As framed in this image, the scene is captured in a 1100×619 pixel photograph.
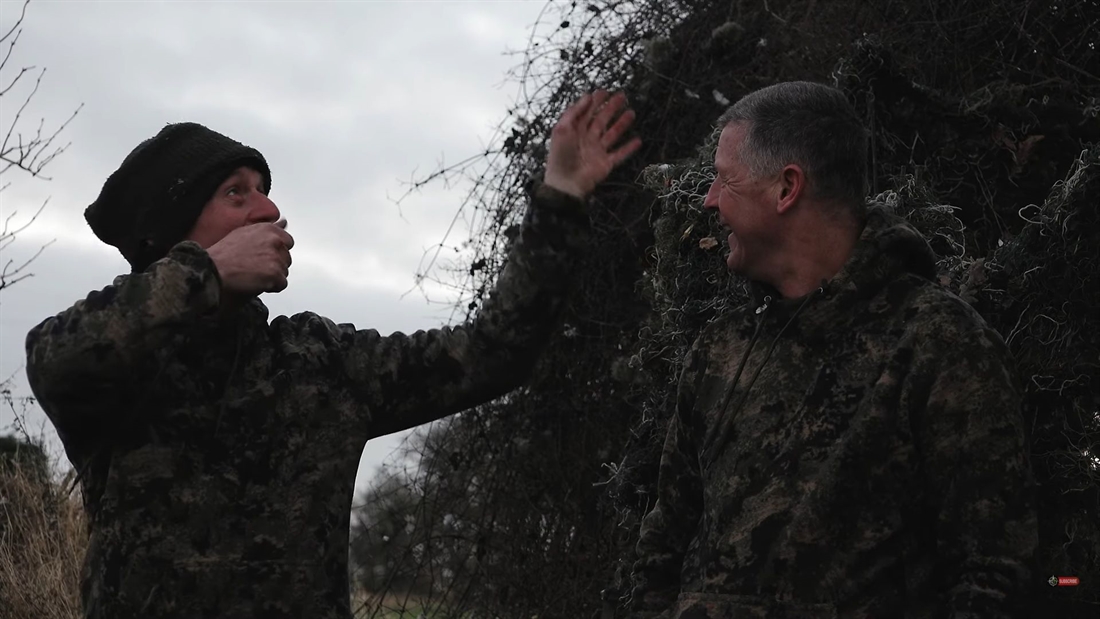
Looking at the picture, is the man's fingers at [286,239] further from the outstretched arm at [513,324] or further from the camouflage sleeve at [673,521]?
the camouflage sleeve at [673,521]

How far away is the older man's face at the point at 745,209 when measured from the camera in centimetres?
232

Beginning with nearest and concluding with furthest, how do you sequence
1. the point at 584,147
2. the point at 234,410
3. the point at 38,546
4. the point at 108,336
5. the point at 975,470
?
the point at 975,470
the point at 108,336
the point at 584,147
the point at 234,410
the point at 38,546

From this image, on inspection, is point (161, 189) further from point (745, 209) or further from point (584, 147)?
point (745, 209)

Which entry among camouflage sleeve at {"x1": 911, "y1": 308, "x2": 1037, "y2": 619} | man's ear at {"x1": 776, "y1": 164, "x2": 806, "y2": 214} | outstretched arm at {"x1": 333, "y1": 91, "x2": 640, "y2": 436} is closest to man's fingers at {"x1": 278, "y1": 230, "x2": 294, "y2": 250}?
outstretched arm at {"x1": 333, "y1": 91, "x2": 640, "y2": 436}

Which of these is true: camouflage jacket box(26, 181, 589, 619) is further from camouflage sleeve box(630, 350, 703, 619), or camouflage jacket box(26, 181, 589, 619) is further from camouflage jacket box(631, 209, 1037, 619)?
camouflage jacket box(631, 209, 1037, 619)

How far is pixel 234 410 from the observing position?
235cm

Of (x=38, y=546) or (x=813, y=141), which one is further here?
(x=38, y=546)

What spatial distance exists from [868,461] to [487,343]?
0.78 meters

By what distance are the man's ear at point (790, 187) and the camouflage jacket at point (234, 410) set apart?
15.3 inches

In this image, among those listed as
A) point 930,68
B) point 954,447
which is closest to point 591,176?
point 954,447

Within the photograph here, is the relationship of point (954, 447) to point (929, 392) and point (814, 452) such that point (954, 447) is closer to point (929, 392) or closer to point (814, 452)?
point (929, 392)

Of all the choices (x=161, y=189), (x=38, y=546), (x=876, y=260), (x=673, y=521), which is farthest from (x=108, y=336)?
(x=38, y=546)

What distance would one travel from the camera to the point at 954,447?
6.50 feet

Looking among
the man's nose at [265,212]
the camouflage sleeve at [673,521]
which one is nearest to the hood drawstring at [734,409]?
the camouflage sleeve at [673,521]
